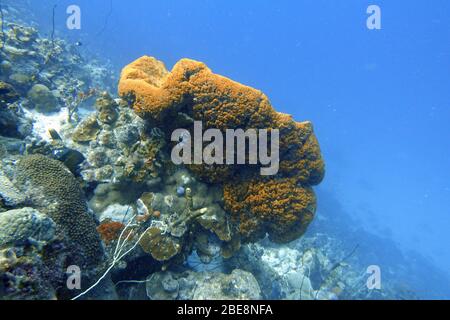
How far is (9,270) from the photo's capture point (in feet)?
8.75

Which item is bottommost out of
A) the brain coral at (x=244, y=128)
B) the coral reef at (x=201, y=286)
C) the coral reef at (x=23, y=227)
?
the coral reef at (x=201, y=286)

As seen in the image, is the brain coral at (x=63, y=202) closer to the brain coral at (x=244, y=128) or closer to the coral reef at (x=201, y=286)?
the coral reef at (x=201, y=286)

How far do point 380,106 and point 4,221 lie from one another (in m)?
138

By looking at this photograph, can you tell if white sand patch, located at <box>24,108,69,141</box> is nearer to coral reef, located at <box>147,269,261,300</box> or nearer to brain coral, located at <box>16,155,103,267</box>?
brain coral, located at <box>16,155,103,267</box>

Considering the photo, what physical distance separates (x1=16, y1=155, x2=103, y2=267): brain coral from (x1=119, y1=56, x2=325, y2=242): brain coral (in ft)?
6.07

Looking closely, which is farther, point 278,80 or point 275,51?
point 275,51

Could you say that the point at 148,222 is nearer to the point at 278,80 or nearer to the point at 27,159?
the point at 27,159

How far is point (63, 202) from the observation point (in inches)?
157

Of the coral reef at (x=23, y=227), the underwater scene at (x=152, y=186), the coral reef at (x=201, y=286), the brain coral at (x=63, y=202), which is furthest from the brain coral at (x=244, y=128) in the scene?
the coral reef at (x=23, y=227)

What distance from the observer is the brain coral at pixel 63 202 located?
3795 millimetres

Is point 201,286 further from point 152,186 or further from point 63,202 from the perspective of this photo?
point 63,202

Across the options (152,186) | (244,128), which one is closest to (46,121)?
(152,186)

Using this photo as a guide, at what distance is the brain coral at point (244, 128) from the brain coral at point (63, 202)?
185cm
